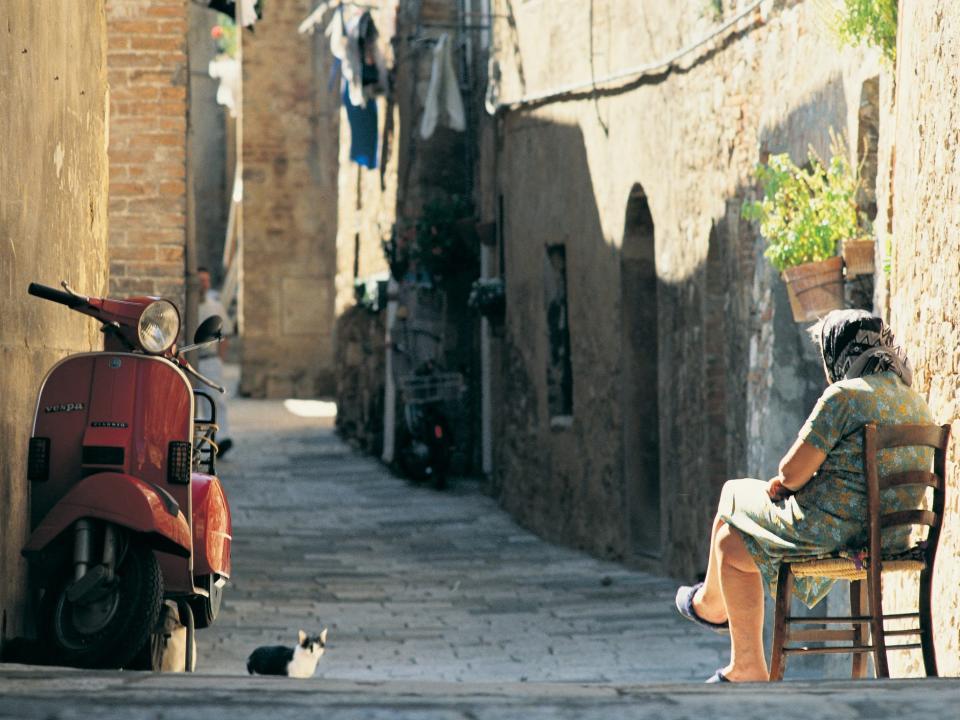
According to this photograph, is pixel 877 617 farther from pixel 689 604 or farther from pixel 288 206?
pixel 288 206

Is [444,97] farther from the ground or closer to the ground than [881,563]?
farther from the ground

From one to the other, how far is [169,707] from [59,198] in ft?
10.8

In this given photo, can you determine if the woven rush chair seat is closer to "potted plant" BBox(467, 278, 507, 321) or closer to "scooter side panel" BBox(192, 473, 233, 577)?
"scooter side panel" BBox(192, 473, 233, 577)

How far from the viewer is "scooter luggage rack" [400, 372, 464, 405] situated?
16312 millimetres

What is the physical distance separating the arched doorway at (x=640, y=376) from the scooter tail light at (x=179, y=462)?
238 inches

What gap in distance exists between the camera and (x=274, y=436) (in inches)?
792

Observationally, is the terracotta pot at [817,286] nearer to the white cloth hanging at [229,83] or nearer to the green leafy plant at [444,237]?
the green leafy plant at [444,237]

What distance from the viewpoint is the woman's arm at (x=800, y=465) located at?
511cm

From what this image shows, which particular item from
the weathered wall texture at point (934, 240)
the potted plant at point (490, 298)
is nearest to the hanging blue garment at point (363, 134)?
the potted plant at point (490, 298)

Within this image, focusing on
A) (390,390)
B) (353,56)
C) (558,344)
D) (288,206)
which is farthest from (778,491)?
(288,206)

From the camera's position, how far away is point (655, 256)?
11.2 m

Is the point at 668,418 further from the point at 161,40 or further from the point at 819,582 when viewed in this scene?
the point at 819,582

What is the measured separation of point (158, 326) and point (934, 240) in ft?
8.44

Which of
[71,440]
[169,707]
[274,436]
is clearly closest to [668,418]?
[71,440]
